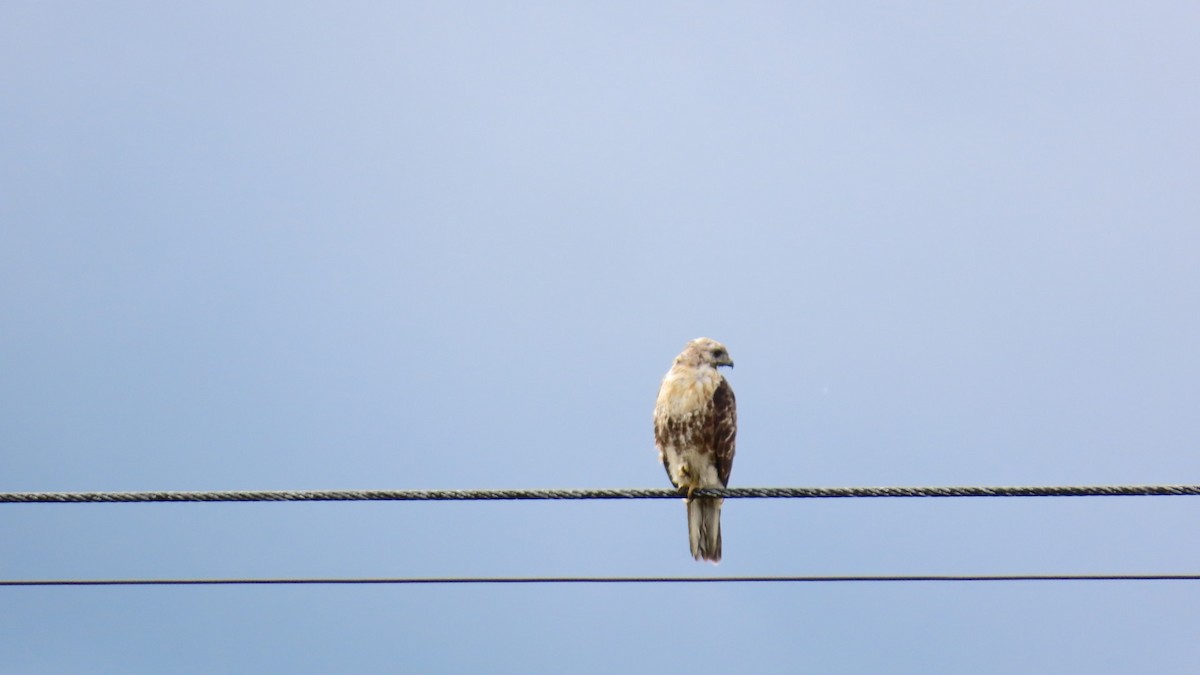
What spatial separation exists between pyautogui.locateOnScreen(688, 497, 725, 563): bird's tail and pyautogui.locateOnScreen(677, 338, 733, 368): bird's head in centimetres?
99

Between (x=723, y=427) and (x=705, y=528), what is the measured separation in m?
0.70

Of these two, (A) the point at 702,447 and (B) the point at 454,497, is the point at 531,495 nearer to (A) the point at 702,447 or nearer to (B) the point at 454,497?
(B) the point at 454,497

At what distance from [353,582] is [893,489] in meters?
2.43

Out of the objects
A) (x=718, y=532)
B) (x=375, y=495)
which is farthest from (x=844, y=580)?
(x=718, y=532)

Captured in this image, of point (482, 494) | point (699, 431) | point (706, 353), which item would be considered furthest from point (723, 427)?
point (482, 494)

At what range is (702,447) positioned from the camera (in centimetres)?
952

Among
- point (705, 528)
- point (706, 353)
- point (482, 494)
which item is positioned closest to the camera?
point (482, 494)

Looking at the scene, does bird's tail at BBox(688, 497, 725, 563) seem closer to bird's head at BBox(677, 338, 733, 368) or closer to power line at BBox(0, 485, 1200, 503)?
bird's head at BBox(677, 338, 733, 368)

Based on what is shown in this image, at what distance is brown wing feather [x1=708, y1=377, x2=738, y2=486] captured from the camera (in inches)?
375

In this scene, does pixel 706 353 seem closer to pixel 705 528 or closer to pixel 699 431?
pixel 699 431

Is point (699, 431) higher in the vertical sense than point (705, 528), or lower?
higher

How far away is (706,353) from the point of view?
978 centimetres

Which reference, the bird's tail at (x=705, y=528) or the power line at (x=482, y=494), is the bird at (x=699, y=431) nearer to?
the bird's tail at (x=705, y=528)

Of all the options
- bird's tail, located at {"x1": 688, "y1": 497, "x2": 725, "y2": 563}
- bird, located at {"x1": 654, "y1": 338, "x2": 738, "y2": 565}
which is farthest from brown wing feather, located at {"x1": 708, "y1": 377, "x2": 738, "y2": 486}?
bird's tail, located at {"x1": 688, "y1": 497, "x2": 725, "y2": 563}
